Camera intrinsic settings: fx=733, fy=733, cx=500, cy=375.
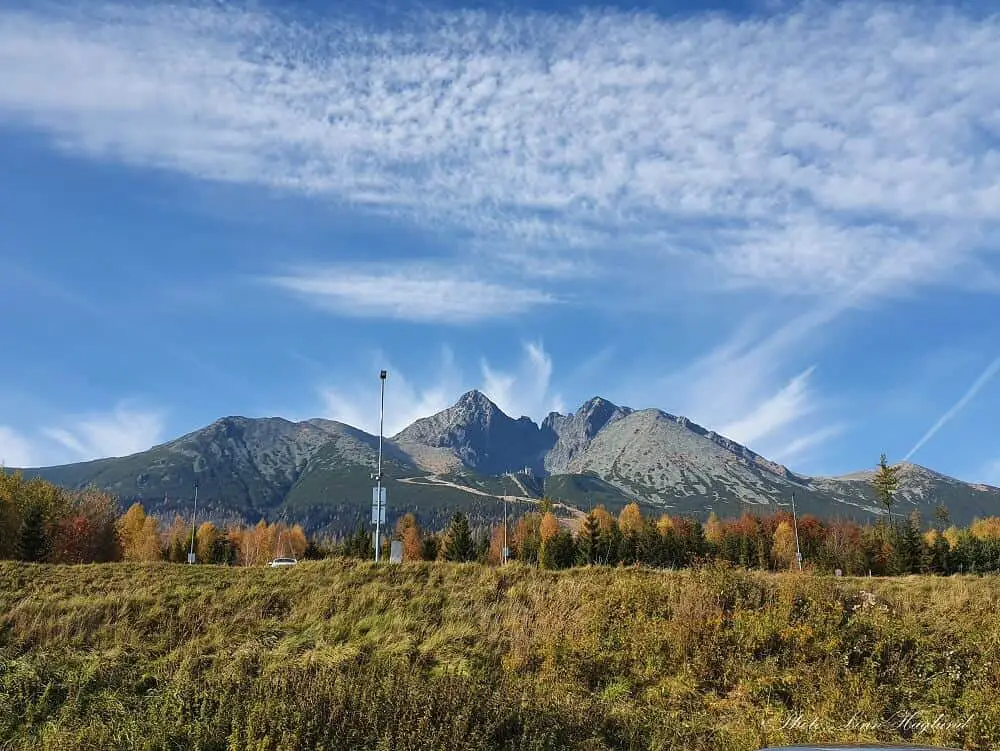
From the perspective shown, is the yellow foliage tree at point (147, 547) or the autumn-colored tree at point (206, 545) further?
the yellow foliage tree at point (147, 547)

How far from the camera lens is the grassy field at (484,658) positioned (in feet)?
26.7

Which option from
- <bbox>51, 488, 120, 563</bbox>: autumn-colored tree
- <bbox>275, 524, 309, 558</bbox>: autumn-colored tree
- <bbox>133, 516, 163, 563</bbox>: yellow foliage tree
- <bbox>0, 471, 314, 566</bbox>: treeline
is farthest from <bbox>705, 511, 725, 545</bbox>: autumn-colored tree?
<bbox>275, 524, 309, 558</bbox>: autumn-colored tree

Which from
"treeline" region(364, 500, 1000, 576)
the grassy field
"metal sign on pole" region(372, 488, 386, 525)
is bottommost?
the grassy field

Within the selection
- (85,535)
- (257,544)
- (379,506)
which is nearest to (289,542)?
(257,544)

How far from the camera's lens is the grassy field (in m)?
8.13

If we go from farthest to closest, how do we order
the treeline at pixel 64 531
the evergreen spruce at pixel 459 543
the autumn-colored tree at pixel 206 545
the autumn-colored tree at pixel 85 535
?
the autumn-colored tree at pixel 206 545
the evergreen spruce at pixel 459 543
the autumn-colored tree at pixel 85 535
the treeline at pixel 64 531

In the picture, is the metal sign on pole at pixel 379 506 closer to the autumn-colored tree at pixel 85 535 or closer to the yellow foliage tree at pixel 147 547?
the autumn-colored tree at pixel 85 535

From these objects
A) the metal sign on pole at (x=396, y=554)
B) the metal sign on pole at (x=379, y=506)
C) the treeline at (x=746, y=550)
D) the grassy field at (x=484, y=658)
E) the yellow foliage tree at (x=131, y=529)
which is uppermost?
the yellow foliage tree at (x=131, y=529)

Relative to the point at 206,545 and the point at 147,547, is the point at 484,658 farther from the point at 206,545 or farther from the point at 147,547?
the point at 206,545

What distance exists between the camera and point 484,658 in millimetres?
13531

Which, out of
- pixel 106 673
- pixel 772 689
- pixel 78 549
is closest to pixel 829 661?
pixel 772 689

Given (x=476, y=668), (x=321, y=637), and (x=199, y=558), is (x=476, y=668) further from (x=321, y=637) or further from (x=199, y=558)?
(x=199, y=558)

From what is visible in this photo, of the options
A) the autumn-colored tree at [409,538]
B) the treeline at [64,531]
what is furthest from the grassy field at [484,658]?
the autumn-colored tree at [409,538]

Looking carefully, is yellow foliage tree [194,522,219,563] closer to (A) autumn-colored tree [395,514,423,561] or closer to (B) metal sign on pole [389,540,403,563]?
(A) autumn-colored tree [395,514,423,561]
